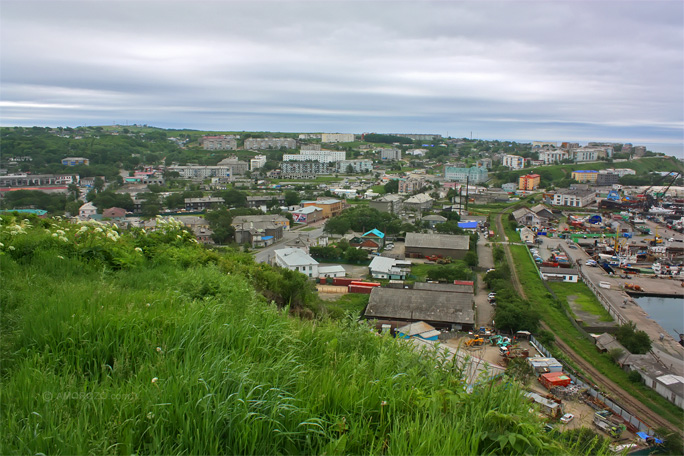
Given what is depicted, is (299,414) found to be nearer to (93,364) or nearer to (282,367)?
(282,367)

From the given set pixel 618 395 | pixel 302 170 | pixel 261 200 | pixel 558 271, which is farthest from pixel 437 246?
pixel 302 170

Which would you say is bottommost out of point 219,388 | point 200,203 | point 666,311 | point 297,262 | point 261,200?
point 666,311

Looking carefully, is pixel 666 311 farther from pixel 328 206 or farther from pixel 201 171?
pixel 201 171

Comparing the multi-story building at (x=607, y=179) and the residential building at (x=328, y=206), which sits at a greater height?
the multi-story building at (x=607, y=179)

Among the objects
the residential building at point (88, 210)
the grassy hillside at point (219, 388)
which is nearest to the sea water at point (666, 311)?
the grassy hillside at point (219, 388)

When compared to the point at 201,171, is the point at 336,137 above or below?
above

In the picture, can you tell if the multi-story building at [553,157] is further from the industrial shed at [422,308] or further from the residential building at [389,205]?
the industrial shed at [422,308]
